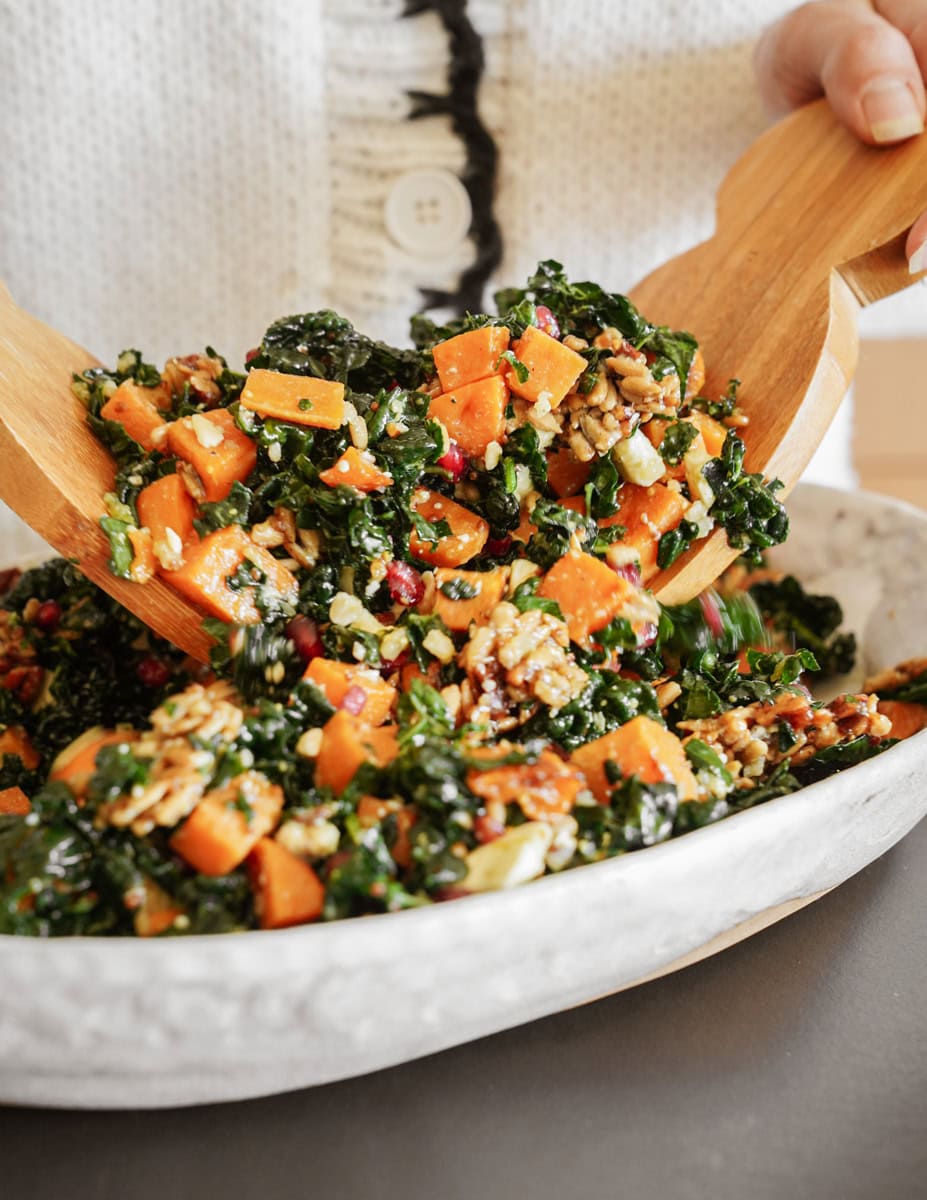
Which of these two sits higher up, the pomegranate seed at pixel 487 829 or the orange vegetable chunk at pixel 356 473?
the orange vegetable chunk at pixel 356 473

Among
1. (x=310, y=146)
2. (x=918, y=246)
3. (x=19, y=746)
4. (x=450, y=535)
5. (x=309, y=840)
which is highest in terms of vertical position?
(x=918, y=246)

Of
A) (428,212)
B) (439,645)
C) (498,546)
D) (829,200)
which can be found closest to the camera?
(439,645)

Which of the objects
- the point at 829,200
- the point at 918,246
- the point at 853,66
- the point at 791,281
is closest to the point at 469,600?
the point at 791,281

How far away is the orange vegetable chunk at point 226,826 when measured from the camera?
1.41 m

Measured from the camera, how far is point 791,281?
2.36m

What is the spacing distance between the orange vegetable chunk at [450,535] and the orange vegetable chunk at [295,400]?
0.22 m

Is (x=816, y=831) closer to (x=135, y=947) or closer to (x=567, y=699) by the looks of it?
(x=567, y=699)

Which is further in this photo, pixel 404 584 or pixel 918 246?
pixel 918 246

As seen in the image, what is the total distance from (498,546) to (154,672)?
0.79m

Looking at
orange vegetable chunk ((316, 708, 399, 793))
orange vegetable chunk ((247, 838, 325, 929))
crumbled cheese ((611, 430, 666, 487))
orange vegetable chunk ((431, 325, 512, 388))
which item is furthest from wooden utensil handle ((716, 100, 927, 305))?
orange vegetable chunk ((247, 838, 325, 929))

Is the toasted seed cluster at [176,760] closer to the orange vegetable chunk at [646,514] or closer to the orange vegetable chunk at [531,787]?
the orange vegetable chunk at [531,787]

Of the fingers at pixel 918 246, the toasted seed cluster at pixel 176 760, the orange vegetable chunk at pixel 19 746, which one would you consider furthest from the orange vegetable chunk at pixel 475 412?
the orange vegetable chunk at pixel 19 746

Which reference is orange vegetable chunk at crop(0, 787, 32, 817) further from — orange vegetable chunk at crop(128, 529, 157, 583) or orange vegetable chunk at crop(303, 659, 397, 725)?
orange vegetable chunk at crop(303, 659, 397, 725)

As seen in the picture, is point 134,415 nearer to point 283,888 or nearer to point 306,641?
point 306,641
